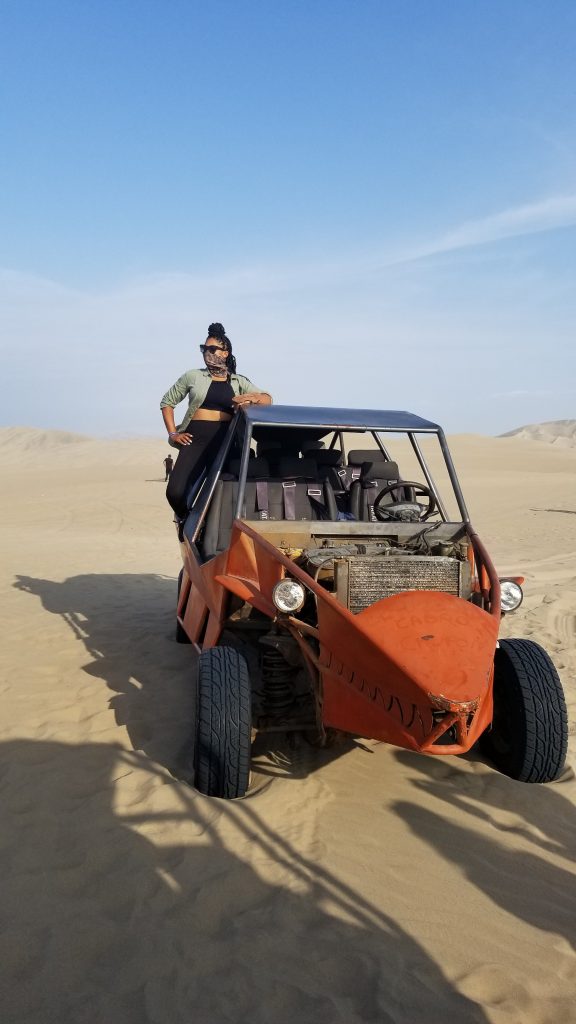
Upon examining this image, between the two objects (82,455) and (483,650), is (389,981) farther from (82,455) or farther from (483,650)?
(82,455)

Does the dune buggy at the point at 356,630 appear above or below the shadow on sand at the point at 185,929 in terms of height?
above

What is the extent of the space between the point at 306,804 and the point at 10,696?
2842 mm

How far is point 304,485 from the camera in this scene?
219 inches

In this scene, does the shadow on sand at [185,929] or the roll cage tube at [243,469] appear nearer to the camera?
the shadow on sand at [185,929]

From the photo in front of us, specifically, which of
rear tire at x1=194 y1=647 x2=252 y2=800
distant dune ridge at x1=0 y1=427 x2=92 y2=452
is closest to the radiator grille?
rear tire at x1=194 y1=647 x2=252 y2=800

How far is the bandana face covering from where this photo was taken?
21.6 feet

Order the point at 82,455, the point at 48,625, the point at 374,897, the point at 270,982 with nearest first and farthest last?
the point at 270,982, the point at 374,897, the point at 48,625, the point at 82,455

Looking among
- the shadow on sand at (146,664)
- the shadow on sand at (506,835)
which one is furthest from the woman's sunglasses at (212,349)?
the shadow on sand at (506,835)

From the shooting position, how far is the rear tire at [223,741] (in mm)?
3744

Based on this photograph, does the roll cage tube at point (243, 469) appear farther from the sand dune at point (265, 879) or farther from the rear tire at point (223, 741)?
the sand dune at point (265, 879)

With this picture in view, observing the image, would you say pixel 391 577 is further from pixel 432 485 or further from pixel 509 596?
pixel 432 485

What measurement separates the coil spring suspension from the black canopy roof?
1548 millimetres

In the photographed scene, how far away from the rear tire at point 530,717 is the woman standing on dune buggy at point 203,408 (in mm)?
3170

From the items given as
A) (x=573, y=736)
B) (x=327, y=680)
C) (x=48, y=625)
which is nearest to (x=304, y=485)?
(x=327, y=680)
